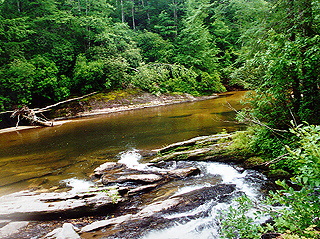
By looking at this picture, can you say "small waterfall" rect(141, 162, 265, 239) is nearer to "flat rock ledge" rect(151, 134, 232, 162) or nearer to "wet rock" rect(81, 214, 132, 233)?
"wet rock" rect(81, 214, 132, 233)

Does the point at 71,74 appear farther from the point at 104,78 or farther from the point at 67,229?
the point at 67,229

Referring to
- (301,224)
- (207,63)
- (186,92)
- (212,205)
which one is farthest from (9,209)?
(207,63)

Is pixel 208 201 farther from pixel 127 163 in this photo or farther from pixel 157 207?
pixel 127 163

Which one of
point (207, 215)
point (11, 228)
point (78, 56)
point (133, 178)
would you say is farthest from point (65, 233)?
point (78, 56)

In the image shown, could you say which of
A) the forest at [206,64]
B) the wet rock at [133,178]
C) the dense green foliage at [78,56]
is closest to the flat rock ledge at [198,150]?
the forest at [206,64]

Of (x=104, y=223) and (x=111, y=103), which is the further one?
(x=111, y=103)

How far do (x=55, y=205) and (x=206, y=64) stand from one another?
2911 centimetres

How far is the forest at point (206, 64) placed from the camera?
2.64 m

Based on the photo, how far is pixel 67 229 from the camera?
11.5ft

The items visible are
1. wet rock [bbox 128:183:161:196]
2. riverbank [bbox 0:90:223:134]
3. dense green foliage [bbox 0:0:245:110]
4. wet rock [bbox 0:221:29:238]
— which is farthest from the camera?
riverbank [bbox 0:90:223:134]

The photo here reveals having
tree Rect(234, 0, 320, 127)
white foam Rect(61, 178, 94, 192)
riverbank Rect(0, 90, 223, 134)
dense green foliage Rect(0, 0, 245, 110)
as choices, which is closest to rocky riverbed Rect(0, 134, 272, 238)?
white foam Rect(61, 178, 94, 192)

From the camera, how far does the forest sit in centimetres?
264

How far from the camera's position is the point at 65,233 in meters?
3.40

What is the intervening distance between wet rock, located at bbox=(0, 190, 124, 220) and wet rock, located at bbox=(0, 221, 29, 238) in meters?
0.13
